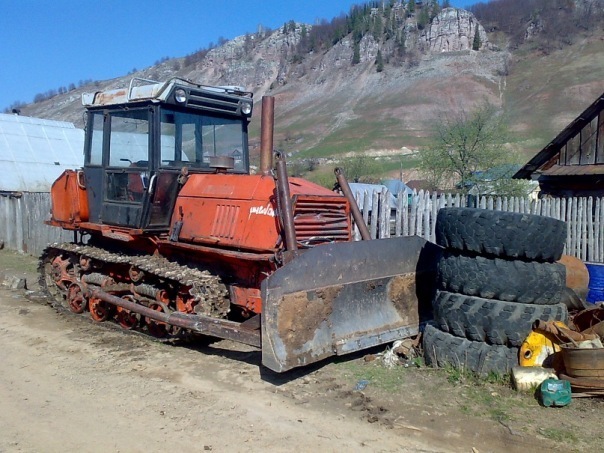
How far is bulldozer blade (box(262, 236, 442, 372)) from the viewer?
5.74 metres

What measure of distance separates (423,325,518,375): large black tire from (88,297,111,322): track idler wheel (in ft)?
15.3

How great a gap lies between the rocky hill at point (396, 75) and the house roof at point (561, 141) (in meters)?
29.2

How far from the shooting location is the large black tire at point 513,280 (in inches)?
230

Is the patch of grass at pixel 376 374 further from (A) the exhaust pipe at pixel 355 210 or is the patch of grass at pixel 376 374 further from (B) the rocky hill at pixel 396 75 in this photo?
(B) the rocky hill at pixel 396 75

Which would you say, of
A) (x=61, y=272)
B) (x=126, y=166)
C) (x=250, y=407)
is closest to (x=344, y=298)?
(x=250, y=407)

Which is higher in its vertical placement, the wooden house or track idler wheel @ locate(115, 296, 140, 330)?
the wooden house

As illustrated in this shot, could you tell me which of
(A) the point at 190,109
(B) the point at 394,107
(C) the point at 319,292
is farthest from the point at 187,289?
(B) the point at 394,107

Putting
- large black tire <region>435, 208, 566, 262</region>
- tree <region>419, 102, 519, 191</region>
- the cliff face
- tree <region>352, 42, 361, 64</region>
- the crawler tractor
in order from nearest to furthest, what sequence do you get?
large black tire <region>435, 208, 566, 262</region> < the crawler tractor < tree <region>419, 102, 519, 191</region> < the cliff face < tree <region>352, 42, 361, 64</region>

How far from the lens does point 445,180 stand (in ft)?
76.3

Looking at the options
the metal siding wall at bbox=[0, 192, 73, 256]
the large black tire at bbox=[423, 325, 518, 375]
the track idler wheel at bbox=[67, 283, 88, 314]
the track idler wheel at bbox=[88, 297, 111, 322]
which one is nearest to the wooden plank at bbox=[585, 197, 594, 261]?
the large black tire at bbox=[423, 325, 518, 375]

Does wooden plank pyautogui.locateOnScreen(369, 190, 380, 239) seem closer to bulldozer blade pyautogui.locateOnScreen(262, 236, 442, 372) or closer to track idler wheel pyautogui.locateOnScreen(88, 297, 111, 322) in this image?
bulldozer blade pyautogui.locateOnScreen(262, 236, 442, 372)

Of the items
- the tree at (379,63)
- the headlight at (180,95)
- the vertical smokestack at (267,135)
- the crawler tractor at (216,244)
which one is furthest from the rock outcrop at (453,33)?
the headlight at (180,95)

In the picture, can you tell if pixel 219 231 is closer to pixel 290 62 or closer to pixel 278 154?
pixel 278 154

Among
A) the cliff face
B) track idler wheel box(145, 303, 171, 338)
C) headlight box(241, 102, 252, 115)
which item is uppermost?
the cliff face
